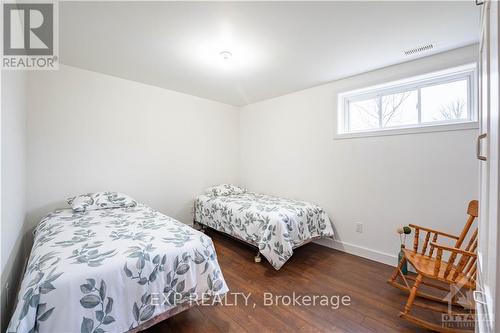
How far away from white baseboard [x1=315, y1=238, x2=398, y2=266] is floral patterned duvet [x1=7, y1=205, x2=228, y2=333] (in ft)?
6.37

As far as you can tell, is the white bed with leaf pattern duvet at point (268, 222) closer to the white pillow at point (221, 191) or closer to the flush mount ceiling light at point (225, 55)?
the white pillow at point (221, 191)

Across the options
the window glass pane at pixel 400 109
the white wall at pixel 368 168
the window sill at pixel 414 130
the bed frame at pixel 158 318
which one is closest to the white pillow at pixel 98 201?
the bed frame at pixel 158 318

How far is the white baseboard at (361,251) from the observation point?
2432mm

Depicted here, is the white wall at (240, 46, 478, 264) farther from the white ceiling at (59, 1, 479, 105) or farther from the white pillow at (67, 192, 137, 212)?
the white pillow at (67, 192, 137, 212)

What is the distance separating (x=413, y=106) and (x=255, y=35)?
2003 mm

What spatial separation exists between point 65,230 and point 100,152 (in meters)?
1.33

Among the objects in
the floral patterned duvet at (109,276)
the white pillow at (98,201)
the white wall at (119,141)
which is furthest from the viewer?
the white wall at (119,141)

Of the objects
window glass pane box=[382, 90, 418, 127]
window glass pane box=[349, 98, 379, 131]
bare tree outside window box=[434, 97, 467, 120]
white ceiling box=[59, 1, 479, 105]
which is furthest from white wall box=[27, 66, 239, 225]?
bare tree outside window box=[434, 97, 467, 120]

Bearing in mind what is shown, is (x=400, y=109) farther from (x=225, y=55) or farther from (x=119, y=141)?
(x=119, y=141)

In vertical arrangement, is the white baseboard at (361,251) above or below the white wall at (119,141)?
below

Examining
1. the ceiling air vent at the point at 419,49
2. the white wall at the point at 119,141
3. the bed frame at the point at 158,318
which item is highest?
the ceiling air vent at the point at 419,49

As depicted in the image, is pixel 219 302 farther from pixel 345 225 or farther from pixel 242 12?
pixel 242 12

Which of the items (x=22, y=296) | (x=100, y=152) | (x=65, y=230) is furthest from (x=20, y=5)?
(x=22, y=296)

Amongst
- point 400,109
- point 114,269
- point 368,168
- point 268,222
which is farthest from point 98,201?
point 400,109
